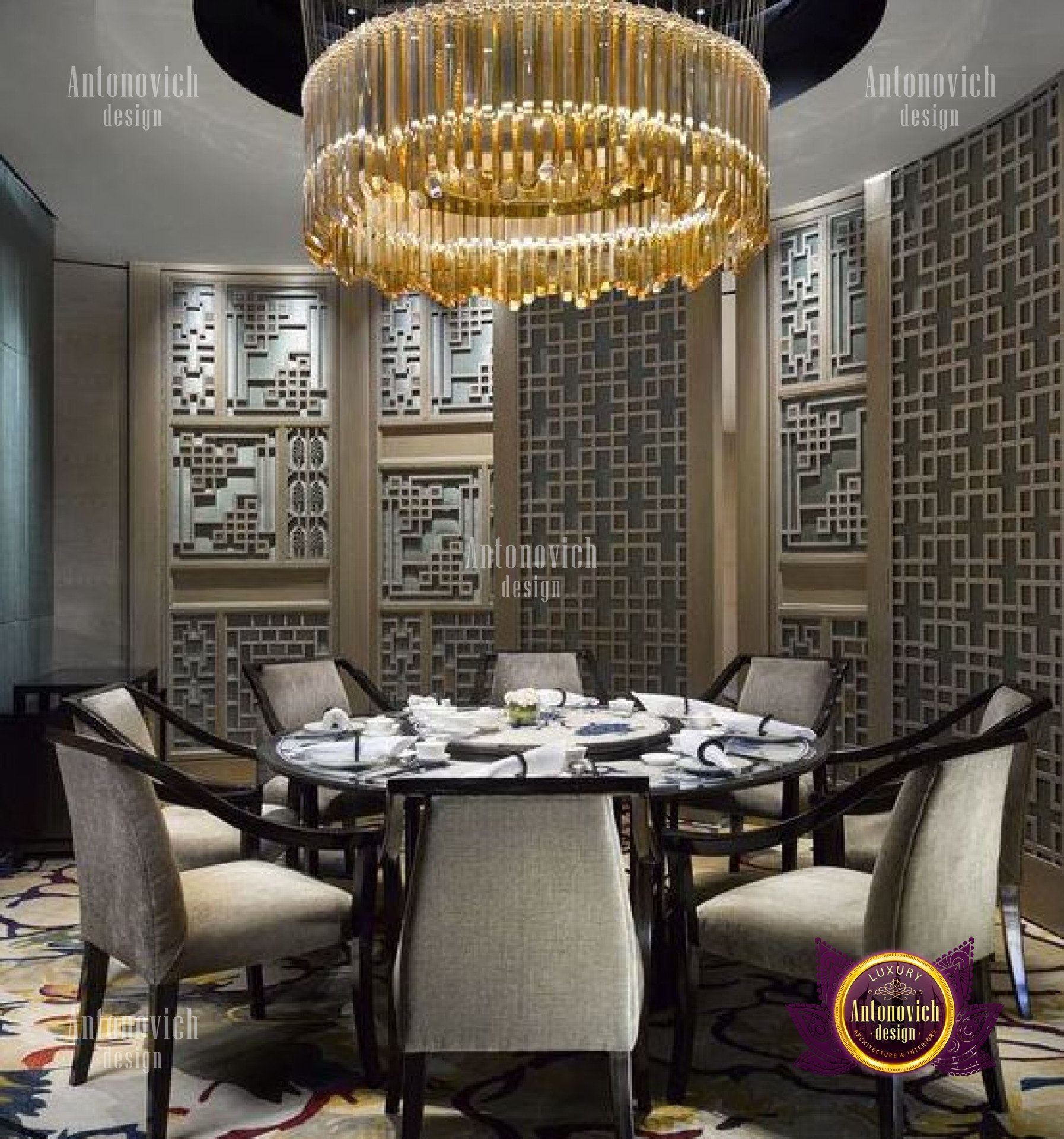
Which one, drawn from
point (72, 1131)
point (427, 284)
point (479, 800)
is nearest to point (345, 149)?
point (427, 284)

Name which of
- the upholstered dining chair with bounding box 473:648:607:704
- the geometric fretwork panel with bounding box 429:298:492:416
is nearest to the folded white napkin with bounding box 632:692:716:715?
the upholstered dining chair with bounding box 473:648:607:704

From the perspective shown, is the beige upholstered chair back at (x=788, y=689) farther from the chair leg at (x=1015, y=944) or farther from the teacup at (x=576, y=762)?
the teacup at (x=576, y=762)

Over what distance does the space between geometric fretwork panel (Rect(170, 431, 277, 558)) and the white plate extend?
3633 mm

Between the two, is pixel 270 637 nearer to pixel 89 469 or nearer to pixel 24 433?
pixel 89 469

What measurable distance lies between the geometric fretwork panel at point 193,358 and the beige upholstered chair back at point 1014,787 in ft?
14.4

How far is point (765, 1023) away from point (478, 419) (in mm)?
3692

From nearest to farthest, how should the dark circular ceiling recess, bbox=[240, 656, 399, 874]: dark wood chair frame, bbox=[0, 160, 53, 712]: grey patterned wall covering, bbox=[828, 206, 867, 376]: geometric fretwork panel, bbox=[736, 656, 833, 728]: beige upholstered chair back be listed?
bbox=[240, 656, 399, 874]: dark wood chair frame → the dark circular ceiling recess → bbox=[736, 656, 833, 728]: beige upholstered chair back → bbox=[0, 160, 53, 712]: grey patterned wall covering → bbox=[828, 206, 867, 376]: geometric fretwork panel

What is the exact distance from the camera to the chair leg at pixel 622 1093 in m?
2.04

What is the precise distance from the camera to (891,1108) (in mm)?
2143

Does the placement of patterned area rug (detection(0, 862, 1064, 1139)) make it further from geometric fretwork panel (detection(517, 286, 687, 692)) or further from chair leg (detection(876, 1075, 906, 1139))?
geometric fretwork panel (detection(517, 286, 687, 692))

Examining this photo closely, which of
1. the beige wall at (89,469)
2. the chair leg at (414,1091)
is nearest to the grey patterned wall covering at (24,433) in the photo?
the beige wall at (89,469)

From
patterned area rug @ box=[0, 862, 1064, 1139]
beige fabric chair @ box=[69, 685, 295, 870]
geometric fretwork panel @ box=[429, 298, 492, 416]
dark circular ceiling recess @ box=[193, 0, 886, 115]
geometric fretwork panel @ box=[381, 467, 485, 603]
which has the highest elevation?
dark circular ceiling recess @ box=[193, 0, 886, 115]

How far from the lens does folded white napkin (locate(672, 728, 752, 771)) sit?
2.67m

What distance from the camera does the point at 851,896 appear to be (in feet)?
7.93
